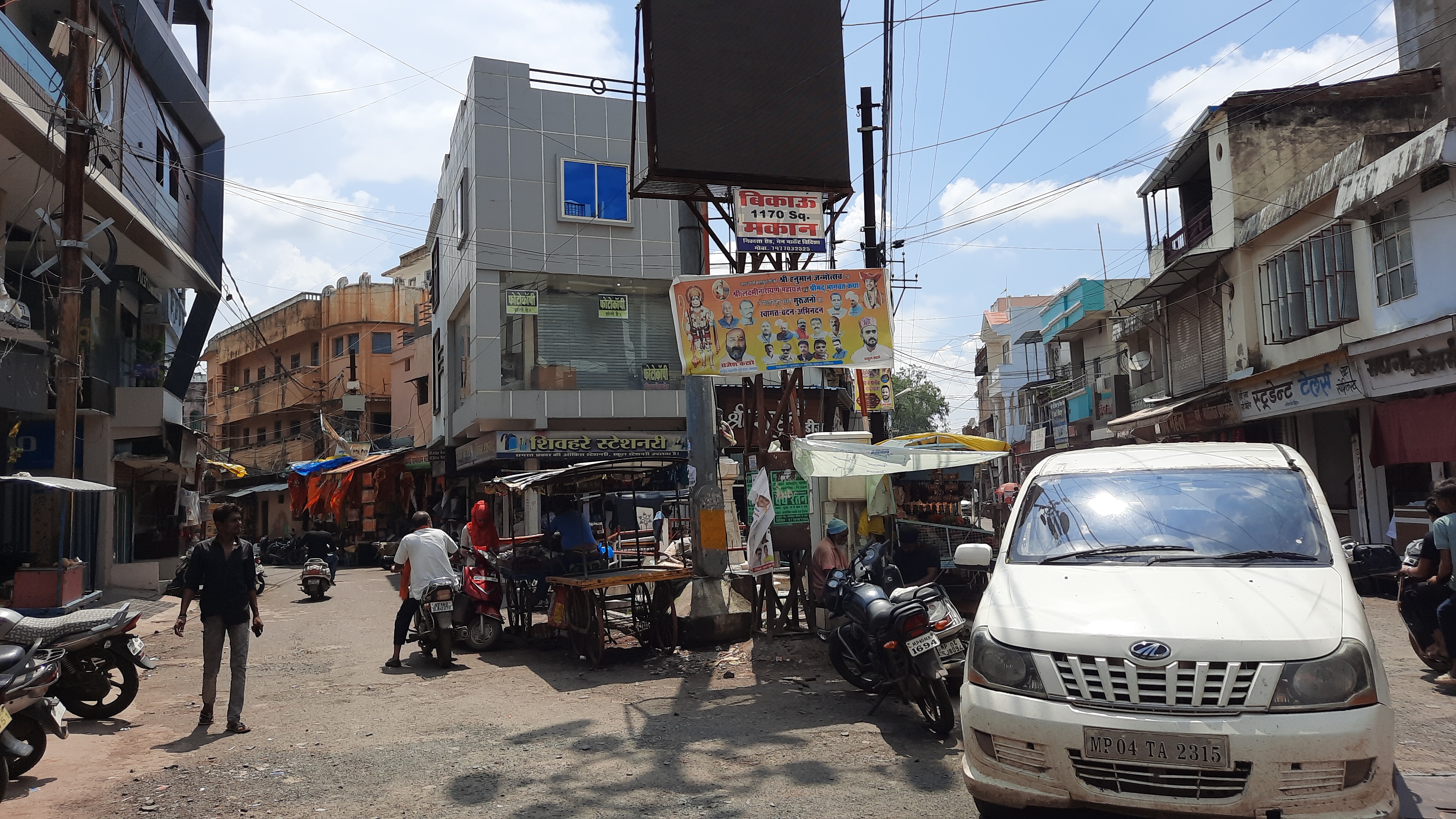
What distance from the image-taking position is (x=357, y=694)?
8.94 meters

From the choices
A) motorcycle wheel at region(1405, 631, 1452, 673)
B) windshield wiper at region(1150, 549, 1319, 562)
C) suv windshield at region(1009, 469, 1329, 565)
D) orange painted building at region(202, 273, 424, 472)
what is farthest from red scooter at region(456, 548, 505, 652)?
orange painted building at region(202, 273, 424, 472)

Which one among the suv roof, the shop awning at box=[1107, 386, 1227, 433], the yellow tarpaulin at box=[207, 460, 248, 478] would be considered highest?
the shop awning at box=[1107, 386, 1227, 433]

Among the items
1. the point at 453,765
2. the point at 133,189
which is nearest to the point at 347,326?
the point at 133,189

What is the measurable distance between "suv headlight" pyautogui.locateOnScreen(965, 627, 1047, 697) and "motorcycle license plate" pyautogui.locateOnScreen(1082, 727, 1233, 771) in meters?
0.29

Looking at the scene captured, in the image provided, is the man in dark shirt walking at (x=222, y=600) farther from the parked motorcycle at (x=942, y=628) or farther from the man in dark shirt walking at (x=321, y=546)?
the man in dark shirt walking at (x=321, y=546)

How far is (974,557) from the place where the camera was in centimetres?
545

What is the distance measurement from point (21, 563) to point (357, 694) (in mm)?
8422

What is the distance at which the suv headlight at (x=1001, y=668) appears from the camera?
13.5ft

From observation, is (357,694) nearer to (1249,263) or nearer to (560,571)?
(560,571)

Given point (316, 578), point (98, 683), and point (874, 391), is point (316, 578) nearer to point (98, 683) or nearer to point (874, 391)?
point (98, 683)

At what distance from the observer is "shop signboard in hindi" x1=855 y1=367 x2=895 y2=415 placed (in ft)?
57.9

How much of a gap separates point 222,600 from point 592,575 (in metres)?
4.15

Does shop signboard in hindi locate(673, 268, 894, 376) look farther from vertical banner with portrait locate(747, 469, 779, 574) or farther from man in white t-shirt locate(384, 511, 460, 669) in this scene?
man in white t-shirt locate(384, 511, 460, 669)

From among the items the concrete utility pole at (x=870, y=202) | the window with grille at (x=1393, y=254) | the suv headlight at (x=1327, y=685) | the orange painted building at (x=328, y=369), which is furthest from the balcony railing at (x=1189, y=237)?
the orange painted building at (x=328, y=369)
